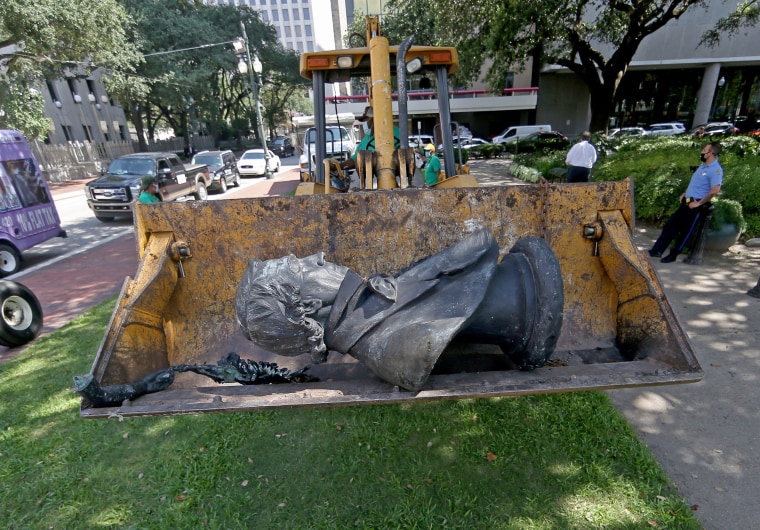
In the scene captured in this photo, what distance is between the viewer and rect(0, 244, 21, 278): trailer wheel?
7.01m

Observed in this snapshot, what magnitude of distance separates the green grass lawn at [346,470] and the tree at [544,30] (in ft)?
34.6

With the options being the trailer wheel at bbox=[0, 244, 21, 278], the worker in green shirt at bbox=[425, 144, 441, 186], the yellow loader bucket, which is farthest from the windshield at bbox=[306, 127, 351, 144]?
the trailer wheel at bbox=[0, 244, 21, 278]

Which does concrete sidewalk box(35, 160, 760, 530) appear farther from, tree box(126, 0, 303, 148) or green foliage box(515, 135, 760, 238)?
tree box(126, 0, 303, 148)

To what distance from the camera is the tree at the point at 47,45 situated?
13.4 metres

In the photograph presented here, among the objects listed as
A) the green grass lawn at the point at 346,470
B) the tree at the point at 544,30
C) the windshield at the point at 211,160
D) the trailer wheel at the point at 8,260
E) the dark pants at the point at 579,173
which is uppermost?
the tree at the point at 544,30

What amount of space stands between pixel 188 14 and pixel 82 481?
1287 inches

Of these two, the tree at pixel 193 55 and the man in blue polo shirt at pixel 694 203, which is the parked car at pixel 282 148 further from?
the man in blue polo shirt at pixel 694 203

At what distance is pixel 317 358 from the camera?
6.66 ft

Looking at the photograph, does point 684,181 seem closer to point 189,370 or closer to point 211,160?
point 189,370

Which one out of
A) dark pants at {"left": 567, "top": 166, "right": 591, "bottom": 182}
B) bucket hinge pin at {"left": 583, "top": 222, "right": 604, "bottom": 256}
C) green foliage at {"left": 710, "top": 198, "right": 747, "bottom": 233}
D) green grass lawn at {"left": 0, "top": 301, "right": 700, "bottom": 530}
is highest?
bucket hinge pin at {"left": 583, "top": 222, "right": 604, "bottom": 256}

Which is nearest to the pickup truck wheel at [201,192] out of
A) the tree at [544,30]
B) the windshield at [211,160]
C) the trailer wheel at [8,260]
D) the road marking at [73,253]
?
the windshield at [211,160]

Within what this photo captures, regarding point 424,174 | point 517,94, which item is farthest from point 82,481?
point 517,94

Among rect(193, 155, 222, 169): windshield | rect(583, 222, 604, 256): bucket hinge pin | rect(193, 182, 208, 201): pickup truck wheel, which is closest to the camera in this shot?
rect(583, 222, 604, 256): bucket hinge pin

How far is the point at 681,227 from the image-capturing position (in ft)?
18.0
